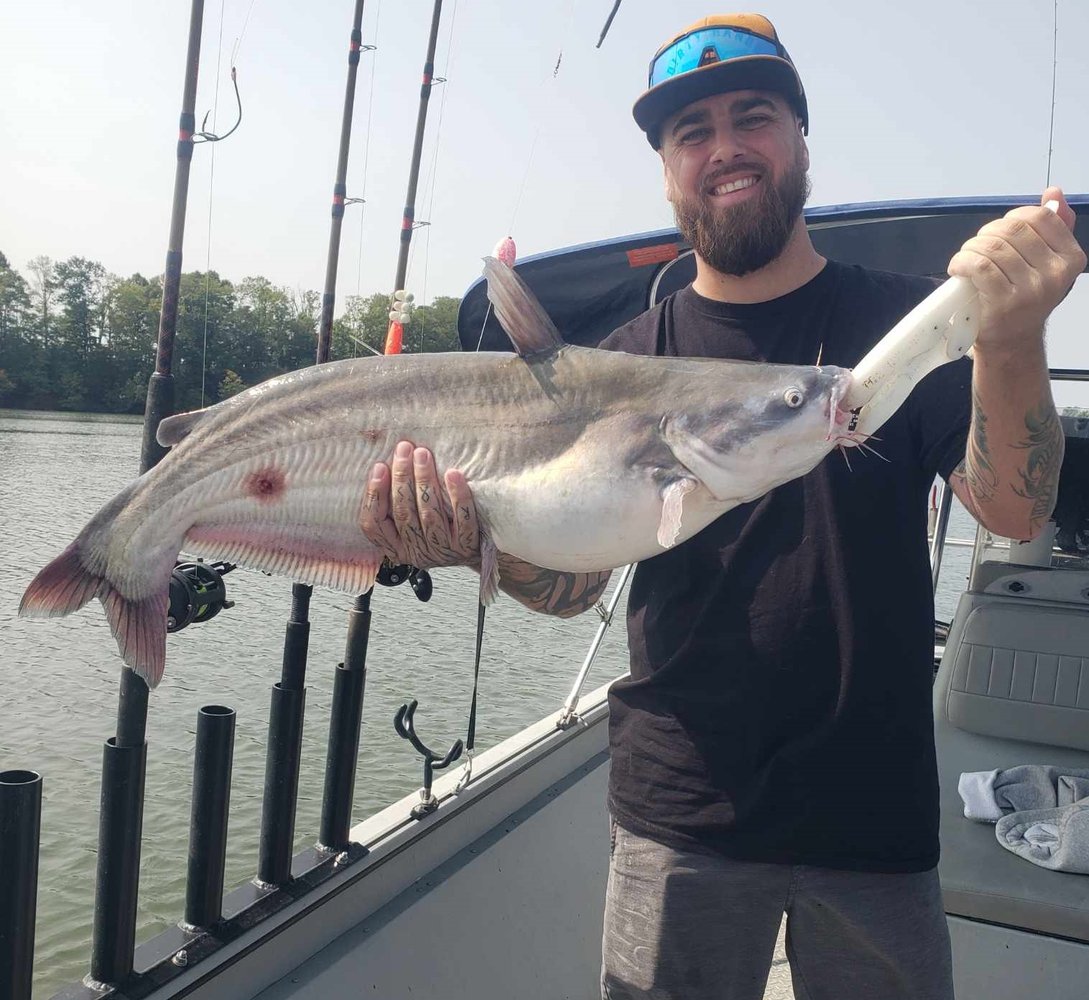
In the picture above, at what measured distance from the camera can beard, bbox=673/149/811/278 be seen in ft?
6.41

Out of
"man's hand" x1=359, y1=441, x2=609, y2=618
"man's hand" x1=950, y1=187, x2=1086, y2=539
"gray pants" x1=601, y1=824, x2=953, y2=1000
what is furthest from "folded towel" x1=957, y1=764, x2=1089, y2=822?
"man's hand" x1=359, y1=441, x2=609, y2=618

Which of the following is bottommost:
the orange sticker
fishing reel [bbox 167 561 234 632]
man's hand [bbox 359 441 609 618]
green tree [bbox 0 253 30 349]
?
fishing reel [bbox 167 561 234 632]

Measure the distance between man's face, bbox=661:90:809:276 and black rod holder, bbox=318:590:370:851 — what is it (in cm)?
150

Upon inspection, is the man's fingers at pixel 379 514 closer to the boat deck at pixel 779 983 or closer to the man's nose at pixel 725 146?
the man's nose at pixel 725 146

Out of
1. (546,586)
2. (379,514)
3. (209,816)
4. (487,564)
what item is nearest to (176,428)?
(379,514)

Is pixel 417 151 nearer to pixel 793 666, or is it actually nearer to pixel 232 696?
pixel 793 666

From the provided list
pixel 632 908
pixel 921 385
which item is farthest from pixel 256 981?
pixel 921 385

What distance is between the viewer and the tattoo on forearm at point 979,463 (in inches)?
65.2

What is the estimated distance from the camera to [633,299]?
3.31 meters

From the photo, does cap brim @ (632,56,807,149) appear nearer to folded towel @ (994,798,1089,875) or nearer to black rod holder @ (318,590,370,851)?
black rod holder @ (318,590,370,851)

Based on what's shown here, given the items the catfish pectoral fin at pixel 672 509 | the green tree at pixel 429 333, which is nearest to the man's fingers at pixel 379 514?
the catfish pectoral fin at pixel 672 509

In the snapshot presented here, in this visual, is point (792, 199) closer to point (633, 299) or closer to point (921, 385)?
point (921, 385)

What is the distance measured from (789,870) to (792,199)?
4.45ft

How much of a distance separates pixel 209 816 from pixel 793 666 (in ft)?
4.98
